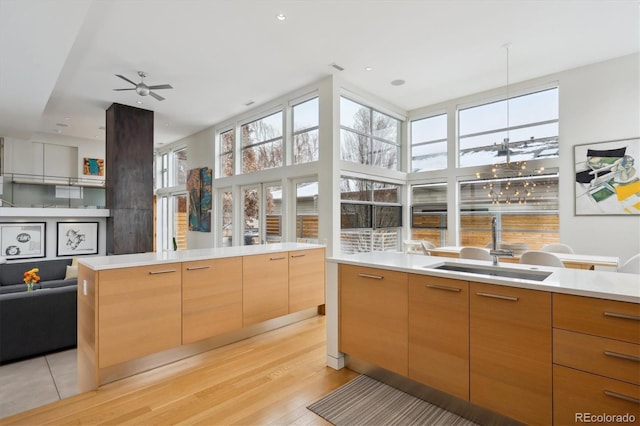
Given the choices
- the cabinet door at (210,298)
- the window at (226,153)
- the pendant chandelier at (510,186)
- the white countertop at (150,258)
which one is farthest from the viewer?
the window at (226,153)

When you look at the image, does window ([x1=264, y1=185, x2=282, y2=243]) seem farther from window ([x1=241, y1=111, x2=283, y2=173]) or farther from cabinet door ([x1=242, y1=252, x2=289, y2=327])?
cabinet door ([x1=242, y1=252, x2=289, y2=327])

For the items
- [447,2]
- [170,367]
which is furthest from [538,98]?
[170,367]

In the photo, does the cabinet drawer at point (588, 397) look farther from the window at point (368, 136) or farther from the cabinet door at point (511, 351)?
the window at point (368, 136)

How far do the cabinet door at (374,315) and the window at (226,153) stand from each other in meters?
5.48

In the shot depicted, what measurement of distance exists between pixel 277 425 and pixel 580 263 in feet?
11.5

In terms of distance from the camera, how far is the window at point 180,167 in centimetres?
905

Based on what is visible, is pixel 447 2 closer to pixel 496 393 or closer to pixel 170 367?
pixel 496 393

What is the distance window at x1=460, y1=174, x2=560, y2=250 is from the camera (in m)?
4.99

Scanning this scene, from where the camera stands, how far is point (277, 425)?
1.83 meters

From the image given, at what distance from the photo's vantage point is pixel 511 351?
167 cm

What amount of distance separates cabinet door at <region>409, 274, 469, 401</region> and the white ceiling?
2915 millimetres

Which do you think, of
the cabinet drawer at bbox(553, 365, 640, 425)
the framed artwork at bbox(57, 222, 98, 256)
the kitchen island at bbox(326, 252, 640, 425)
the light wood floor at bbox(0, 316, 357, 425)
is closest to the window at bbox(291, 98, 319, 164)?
the kitchen island at bbox(326, 252, 640, 425)

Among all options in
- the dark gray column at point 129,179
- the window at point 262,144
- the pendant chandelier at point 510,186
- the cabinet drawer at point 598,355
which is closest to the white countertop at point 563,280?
the cabinet drawer at point 598,355

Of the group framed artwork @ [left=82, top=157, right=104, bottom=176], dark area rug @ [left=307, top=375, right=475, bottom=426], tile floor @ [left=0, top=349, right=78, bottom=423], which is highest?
framed artwork @ [left=82, top=157, right=104, bottom=176]
